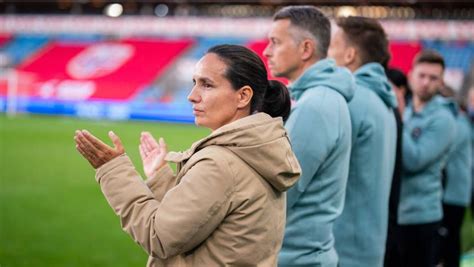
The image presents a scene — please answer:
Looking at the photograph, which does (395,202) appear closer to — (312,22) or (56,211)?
(312,22)

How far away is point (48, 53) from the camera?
36812 mm

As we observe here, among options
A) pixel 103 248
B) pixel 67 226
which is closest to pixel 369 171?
pixel 103 248

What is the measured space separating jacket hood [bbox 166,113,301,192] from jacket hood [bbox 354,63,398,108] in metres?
1.71

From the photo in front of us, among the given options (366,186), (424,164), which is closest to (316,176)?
(366,186)

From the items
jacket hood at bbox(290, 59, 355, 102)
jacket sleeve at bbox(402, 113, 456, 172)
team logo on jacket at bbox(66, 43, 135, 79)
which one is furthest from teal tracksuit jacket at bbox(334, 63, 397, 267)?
team logo on jacket at bbox(66, 43, 135, 79)

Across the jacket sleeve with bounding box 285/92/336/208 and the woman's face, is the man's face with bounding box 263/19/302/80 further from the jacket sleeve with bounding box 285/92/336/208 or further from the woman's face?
the woman's face

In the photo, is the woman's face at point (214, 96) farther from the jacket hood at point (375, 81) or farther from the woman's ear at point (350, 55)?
the woman's ear at point (350, 55)

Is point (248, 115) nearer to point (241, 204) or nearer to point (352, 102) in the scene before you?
point (241, 204)

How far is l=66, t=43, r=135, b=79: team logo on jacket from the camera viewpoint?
34.4 meters

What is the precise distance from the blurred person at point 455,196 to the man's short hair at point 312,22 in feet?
10.9

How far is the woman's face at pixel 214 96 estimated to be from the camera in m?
2.71

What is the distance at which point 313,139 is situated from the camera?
136 inches

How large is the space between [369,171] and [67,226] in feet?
20.5

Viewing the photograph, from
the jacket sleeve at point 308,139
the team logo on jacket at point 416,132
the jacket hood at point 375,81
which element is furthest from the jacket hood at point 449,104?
the jacket sleeve at point 308,139
